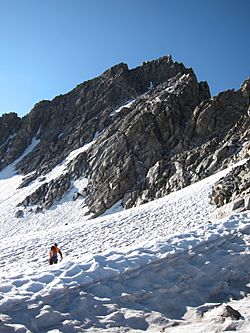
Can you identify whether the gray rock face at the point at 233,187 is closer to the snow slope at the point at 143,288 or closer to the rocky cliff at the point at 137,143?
the rocky cliff at the point at 137,143

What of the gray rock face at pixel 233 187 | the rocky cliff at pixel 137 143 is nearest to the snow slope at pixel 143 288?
the gray rock face at pixel 233 187

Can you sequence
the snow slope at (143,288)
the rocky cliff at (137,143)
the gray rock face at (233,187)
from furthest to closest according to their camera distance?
1. the rocky cliff at (137,143)
2. the gray rock face at (233,187)
3. the snow slope at (143,288)

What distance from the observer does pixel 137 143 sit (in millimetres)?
53781

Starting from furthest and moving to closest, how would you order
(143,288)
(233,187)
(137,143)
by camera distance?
(137,143) < (233,187) < (143,288)

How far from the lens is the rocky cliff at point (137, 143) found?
4309cm

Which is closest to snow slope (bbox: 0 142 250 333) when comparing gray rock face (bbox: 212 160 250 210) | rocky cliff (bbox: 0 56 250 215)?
gray rock face (bbox: 212 160 250 210)

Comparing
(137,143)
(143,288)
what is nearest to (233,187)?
(143,288)

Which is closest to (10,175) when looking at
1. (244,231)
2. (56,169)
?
(56,169)

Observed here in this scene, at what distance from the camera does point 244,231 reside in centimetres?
1247

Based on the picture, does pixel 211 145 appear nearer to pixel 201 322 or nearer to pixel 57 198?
pixel 57 198

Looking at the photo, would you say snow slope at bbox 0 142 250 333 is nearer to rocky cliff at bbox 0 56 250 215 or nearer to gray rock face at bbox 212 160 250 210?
gray rock face at bbox 212 160 250 210

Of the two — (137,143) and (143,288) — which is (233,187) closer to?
(143,288)

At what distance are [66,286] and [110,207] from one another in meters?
36.1

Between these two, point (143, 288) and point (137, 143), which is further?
point (137, 143)
